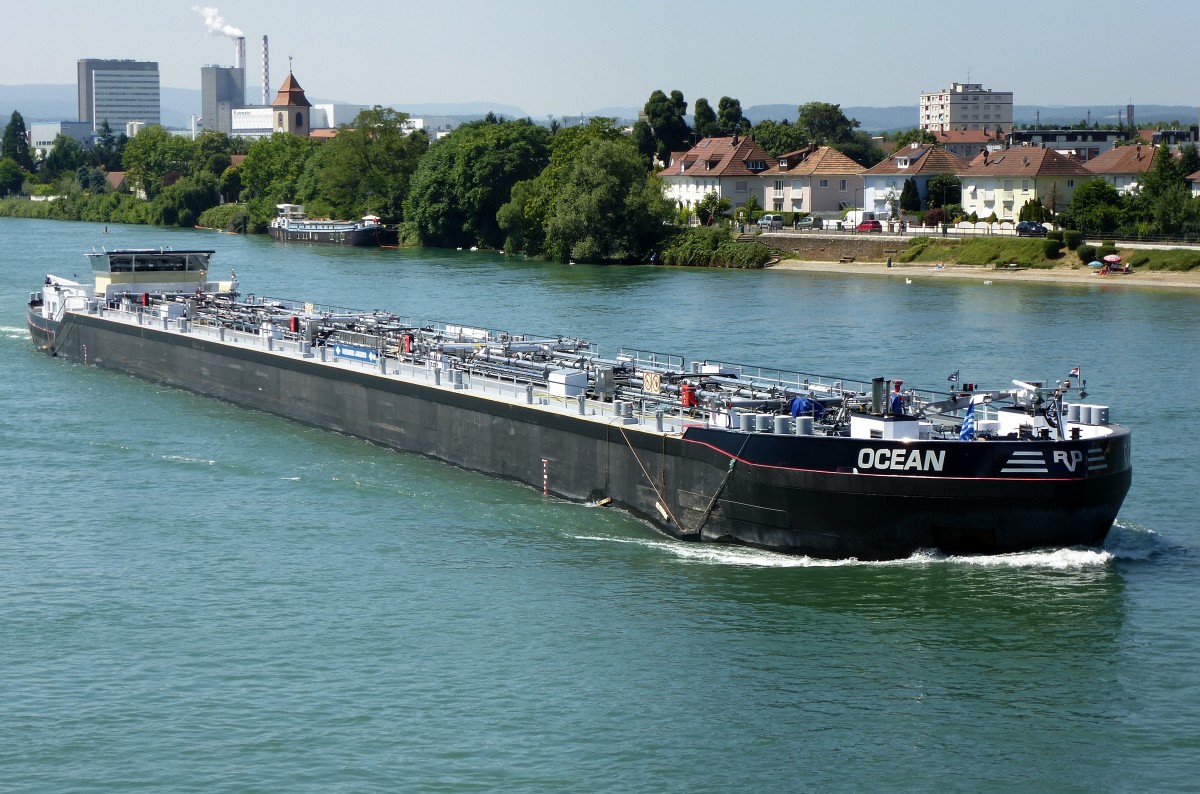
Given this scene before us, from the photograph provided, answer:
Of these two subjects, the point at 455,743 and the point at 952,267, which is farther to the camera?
the point at 952,267

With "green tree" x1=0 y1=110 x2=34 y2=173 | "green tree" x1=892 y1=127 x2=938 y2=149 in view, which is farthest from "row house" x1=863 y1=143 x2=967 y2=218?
"green tree" x1=0 y1=110 x2=34 y2=173

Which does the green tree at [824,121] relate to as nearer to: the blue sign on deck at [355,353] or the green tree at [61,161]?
the green tree at [61,161]

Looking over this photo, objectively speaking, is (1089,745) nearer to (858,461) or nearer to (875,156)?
(858,461)

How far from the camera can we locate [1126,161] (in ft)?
275

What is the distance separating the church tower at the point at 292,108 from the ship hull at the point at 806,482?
162 meters

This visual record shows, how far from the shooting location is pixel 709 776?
15.0 meters

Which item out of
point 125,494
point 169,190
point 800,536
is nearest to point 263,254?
point 169,190

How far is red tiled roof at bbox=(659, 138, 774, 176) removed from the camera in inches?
3738

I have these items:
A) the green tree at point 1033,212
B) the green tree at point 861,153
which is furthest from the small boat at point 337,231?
the green tree at point 1033,212

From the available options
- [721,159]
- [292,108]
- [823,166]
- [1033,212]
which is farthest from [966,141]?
[292,108]

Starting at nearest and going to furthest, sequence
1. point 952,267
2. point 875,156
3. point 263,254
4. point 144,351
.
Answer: point 144,351, point 952,267, point 263,254, point 875,156

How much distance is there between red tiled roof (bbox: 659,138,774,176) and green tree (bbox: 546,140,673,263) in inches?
570

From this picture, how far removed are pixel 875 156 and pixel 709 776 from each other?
4567 inches

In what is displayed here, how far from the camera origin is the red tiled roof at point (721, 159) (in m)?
94.9
